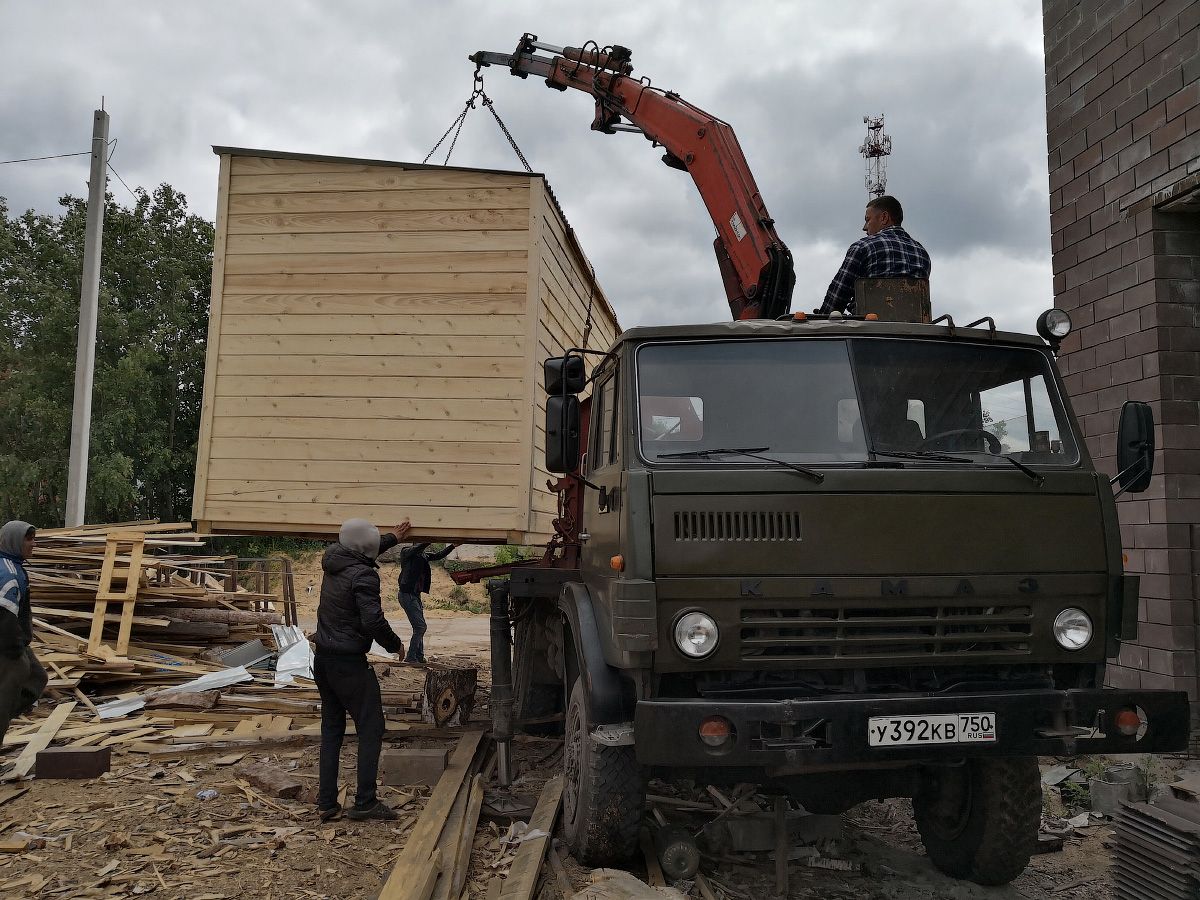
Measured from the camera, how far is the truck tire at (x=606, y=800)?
3.81 meters

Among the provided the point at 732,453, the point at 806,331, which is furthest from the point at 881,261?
the point at 732,453

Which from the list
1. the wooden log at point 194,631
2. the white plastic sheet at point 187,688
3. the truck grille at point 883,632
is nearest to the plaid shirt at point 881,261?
the truck grille at point 883,632

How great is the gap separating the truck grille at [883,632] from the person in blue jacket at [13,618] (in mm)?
5038

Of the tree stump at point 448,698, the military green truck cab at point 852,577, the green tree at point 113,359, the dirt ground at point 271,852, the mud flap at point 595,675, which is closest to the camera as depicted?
the military green truck cab at point 852,577

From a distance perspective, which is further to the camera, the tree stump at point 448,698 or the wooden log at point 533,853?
the tree stump at point 448,698

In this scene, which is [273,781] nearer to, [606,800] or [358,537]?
[358,537]

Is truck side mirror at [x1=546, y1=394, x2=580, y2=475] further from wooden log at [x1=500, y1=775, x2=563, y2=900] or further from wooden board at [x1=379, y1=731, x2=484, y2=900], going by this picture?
wooden board at [x1=379, y1=731, x2=484, y2=900]

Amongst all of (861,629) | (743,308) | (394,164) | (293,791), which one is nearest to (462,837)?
(293,791)

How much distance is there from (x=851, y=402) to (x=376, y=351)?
167 inches

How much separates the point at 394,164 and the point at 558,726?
4664mm

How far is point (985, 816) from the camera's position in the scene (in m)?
4.12

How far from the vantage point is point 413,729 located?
7.33m

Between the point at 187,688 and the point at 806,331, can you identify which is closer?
the point at 806,331

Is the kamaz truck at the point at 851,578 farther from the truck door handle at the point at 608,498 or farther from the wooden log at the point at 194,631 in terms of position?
the wooden log at the point at 194,631
